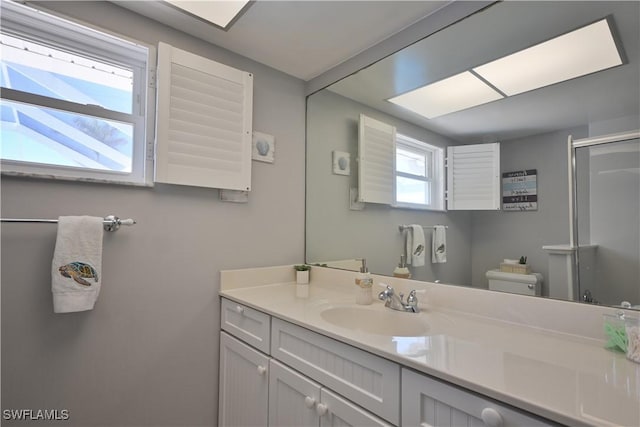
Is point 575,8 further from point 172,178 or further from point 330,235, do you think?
point 172,178

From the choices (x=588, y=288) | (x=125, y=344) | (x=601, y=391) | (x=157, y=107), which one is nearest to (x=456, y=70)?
(x=588, y=288)

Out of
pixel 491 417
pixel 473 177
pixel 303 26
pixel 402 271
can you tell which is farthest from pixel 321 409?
pixel 303 26

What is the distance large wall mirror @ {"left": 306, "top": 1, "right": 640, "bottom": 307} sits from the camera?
37.7 inches

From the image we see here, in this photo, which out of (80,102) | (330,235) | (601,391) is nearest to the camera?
(601,391)

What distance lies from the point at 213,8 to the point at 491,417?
1761 mm

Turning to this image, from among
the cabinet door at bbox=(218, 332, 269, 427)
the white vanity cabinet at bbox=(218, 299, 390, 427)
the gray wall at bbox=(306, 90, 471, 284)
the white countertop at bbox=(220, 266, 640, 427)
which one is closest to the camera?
the white countertop at bbox=(220, 266, 640, 427)

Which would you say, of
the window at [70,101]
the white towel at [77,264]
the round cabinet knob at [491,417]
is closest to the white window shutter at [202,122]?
the window at [70,101]

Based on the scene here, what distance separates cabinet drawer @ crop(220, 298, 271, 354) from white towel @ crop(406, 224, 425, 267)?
74cm

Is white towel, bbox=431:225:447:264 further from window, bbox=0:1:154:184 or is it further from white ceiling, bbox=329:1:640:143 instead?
window, bbox=0:1:154:184

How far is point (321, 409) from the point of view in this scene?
99 cm

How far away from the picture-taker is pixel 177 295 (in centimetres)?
149

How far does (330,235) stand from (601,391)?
142cm

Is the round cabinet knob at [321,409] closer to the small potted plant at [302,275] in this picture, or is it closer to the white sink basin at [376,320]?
the white sink basin at [376,320]

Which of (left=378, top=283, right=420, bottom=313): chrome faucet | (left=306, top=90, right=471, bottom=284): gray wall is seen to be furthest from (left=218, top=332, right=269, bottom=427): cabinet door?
(left=306, top=90, right=471, bottom=284): gray wall
